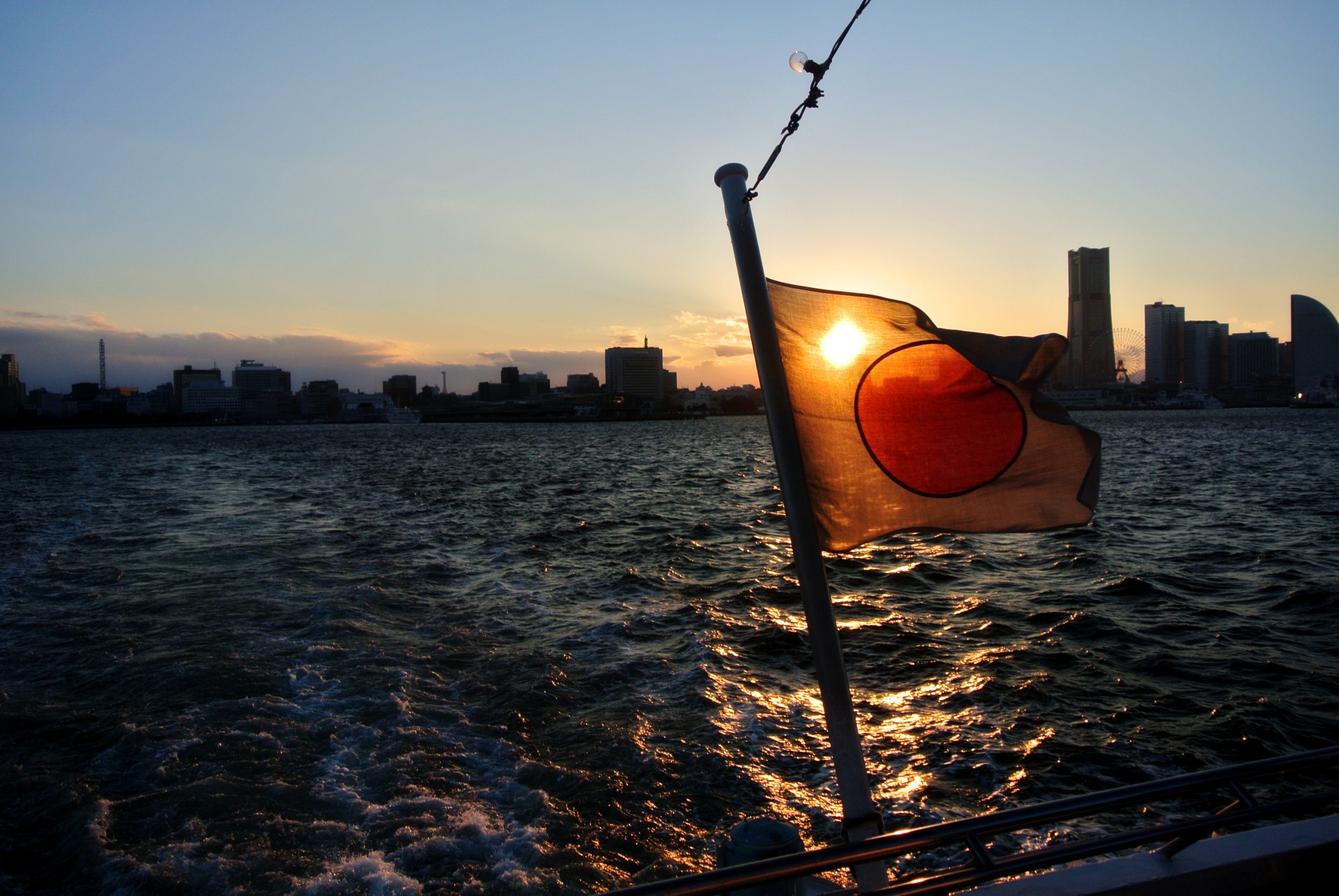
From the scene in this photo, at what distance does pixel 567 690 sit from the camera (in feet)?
28.7

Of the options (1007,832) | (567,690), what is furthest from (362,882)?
(1007,832)

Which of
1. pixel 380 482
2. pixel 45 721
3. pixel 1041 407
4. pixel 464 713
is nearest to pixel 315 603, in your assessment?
pixel 45 721

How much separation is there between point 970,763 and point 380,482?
110 feet

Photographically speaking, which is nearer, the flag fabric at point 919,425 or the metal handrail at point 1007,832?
the metal handrail at point 1007,832

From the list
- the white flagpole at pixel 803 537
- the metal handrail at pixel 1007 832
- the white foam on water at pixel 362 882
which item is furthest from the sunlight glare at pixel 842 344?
the white foam on water at pixel 362 882

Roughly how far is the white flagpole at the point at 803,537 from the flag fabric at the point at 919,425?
273 mm

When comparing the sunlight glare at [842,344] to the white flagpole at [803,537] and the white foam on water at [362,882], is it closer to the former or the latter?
the white flagpole at [803,537]

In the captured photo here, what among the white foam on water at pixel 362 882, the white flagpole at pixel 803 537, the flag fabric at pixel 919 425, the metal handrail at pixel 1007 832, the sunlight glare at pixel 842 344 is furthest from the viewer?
the white foam on water at pixel 362 882

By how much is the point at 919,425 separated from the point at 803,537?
→ 758 mm

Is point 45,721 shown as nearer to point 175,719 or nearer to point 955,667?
point 175,719

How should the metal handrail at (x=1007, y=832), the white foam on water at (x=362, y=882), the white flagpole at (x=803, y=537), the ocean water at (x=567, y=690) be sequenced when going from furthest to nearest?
the ocean water at (x=567, y=690), the white foam on water at (x=362, y=882), the white flagpole at (x=803, y=537), the metal handrail at (x=1007, y=832)

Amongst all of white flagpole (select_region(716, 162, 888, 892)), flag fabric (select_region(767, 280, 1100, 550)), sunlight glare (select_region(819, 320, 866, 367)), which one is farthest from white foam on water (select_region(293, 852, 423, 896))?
sunlight glare (select_region(819, 320, 866, 367))

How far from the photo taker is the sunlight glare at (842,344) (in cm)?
330

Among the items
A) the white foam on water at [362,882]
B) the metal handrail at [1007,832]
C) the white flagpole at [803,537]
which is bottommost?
the white foam on water at [362,882]
